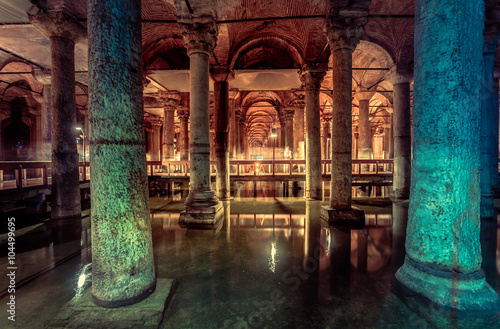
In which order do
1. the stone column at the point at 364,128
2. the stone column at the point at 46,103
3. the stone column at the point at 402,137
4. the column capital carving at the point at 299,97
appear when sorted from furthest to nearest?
the column capital carving at the point at 299,97, the stone column at the point at 364,128, the stone column at the point at 46,103, the stone column at the point at 402,137

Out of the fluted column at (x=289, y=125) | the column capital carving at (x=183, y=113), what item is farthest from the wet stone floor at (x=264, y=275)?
the fluted column at (x=289, y=125)

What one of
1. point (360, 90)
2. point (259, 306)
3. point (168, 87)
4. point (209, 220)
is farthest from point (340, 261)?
point (168, 87)

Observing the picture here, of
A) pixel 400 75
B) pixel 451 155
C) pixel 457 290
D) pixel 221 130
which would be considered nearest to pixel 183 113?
pixel 221 130

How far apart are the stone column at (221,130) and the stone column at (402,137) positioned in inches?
252

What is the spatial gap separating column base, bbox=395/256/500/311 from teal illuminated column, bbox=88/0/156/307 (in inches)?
123

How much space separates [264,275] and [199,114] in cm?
411

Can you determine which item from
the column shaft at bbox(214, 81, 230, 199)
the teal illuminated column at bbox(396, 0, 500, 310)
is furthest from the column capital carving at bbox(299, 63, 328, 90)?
the teal illuminated column at bbox(396, 0, 500, 310)

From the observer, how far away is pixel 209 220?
5.48 meters

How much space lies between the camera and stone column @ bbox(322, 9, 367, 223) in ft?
18.1

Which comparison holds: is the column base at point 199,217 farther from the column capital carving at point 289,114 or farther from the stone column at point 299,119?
the column capital carving at point 289,114

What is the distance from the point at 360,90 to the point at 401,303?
12943 millimetres

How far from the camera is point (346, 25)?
18.0ft

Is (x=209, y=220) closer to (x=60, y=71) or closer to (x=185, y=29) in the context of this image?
(x=185, y=29)

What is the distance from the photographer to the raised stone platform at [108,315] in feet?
6.63
